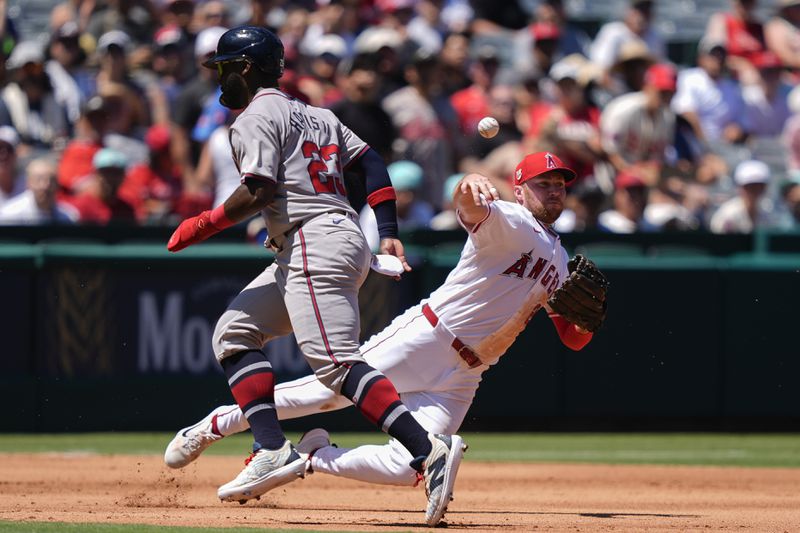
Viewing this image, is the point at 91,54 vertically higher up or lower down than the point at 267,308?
lower down

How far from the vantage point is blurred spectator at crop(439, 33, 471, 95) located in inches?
499

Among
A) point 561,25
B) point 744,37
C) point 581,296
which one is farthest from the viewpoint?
point 744,37

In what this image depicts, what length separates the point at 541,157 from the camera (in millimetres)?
5867

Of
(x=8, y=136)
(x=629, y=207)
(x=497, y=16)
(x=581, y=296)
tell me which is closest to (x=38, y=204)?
(x=8, y=136)

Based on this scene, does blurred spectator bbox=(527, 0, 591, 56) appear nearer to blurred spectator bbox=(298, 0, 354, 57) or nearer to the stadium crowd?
the stadium crowd

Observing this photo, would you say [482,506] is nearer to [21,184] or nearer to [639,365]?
[639,365]

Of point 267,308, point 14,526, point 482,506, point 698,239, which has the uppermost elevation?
point 267,308

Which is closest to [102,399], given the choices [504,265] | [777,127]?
[504,265]

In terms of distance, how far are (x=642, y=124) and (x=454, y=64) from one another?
74.5 inches

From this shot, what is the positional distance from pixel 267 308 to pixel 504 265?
1028 mm

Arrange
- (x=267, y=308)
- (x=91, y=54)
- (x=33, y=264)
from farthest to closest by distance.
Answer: (x=91, y=54) < (x=33, y=264) < (x=267, y=308)

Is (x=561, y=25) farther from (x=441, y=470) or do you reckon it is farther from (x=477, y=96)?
(x=441, y=470)

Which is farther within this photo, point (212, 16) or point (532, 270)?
point (212, 16)

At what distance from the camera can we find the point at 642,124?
40.3 feet
